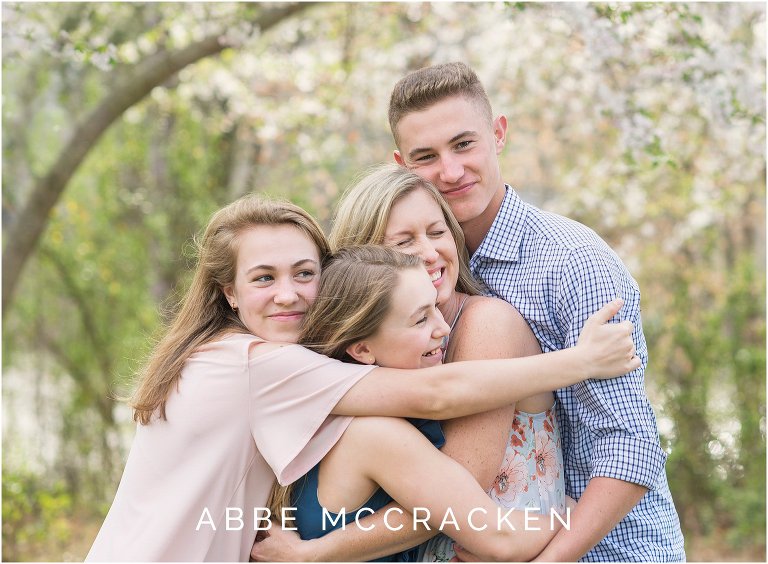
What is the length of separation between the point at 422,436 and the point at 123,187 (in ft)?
24.1

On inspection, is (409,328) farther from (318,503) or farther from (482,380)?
(318,503)

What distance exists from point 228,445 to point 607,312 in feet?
3.77

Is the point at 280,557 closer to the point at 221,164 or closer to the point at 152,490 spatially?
the point at 152,490

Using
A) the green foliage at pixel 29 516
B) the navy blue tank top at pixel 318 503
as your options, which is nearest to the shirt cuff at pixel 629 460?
the navy blue tank top at pixel 318 503

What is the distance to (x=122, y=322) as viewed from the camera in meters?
8.87

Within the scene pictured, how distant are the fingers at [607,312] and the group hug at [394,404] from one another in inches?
0.5

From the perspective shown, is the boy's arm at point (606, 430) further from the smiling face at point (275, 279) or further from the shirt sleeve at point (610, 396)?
the smiling face at point (275, 279)

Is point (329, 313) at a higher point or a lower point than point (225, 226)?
lower

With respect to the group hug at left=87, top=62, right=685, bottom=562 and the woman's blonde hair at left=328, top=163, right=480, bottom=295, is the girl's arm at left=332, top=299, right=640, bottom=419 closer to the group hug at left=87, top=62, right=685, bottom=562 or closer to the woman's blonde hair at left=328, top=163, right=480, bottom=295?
the group hug at left=87, top=62, right=685, bottom=562

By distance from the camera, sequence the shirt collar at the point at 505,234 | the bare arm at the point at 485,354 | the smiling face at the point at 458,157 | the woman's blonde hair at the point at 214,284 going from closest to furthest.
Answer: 1. the bare arm at the point at 485,354
2. the woman's blonde hair at the point at 214,284
3. the shirt collar at the point at 505,234
4. the smiling face at the point at 458,157

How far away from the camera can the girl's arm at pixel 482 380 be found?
2496 millimetres

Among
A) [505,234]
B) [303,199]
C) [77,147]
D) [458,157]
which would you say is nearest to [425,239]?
[505,234]

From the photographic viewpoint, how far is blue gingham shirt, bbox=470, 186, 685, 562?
8.54 ft

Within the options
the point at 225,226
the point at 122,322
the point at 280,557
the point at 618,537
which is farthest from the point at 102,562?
the point at 122,322
